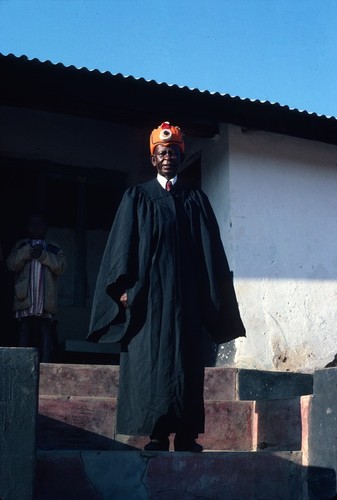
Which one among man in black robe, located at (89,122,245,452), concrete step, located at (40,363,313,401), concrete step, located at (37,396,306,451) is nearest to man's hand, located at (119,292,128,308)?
man in black robe, located at (89,122,245,452)

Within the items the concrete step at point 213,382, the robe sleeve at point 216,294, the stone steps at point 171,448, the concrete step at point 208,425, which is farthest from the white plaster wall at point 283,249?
the robe sleeve at point 216,294

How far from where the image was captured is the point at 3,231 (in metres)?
9.88

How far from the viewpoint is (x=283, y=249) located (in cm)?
873

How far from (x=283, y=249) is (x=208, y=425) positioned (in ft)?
9.76

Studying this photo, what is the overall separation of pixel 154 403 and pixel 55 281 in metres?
3.82

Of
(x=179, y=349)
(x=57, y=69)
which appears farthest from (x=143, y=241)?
(x=57, y=69)

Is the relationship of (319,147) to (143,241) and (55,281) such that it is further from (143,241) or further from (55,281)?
(143,241)

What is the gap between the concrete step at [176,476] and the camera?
476 cm

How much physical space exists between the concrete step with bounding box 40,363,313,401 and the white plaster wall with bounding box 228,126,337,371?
0.51 m

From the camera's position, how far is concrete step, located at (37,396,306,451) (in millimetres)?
5703

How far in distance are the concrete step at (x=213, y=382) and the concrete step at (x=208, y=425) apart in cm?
52

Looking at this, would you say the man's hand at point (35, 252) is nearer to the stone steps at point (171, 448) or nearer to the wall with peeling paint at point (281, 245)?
the wall with peeling paint at point (281, 245)

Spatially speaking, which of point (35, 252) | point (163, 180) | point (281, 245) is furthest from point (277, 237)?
point (163, 180)

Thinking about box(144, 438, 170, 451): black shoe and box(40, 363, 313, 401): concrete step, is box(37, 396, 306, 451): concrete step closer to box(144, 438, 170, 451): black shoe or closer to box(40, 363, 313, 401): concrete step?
box(40, 363, 313, 401): concrete step
